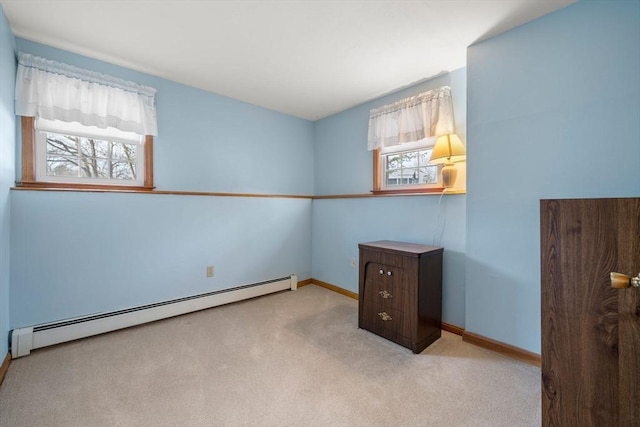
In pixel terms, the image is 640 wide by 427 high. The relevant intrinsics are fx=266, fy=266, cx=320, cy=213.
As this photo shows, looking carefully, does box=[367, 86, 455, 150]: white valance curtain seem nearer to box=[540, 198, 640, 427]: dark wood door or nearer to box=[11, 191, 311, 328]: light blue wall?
box=[11, 191, 311, 328]: light blue wall

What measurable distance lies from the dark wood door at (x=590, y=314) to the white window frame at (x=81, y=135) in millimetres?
2947

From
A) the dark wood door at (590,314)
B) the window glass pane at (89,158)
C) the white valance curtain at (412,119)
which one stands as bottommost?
the dark wood door at (590,314)

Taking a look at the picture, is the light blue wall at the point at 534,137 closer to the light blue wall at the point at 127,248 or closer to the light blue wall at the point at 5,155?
the light blue wall at the point at 127,248

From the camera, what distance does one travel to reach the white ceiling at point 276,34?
65.1 inches

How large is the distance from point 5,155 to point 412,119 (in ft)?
10.1

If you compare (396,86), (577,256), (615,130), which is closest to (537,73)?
(615,130)

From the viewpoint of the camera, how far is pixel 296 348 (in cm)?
196

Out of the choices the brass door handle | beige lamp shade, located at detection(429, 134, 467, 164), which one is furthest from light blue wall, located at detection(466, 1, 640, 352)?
the brass door handle

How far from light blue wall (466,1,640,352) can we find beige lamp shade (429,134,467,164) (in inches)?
5.6

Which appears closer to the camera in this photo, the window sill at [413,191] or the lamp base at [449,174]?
the lamp base at [449,174]

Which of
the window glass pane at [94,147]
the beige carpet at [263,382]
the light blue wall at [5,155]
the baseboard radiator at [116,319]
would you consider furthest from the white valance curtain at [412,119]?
the light blue wall at [5,155]

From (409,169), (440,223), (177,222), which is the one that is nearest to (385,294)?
(440,223)

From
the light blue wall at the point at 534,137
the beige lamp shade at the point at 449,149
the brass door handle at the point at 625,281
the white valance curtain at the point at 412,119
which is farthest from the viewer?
the white valance curtain at the point at 412,119

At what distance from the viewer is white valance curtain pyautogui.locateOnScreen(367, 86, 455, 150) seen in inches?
92.7
